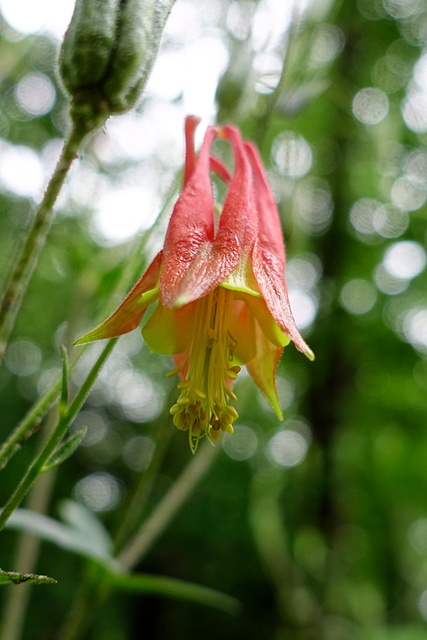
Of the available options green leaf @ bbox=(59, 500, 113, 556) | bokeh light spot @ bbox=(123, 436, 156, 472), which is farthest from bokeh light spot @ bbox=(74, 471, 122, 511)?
green leaf @ bbox=(59, 500, 113, 556)

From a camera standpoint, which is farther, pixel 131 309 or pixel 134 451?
pixel 134 451

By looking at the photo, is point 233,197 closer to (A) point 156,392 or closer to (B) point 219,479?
(A) point 156,392

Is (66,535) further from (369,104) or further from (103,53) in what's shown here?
(369,104)

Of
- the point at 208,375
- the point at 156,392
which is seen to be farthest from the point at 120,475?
the point at 208,375

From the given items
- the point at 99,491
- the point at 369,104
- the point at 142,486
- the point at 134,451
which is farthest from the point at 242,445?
the point at 142,486

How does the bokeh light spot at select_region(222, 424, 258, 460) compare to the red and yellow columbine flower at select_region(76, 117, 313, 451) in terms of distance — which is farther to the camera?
the bokeh light spot at select_region(222, 424, 258, 460)

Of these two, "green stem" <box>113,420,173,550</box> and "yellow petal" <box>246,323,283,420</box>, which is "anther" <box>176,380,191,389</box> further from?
"green stem" <box>113,420,173,550</box>
